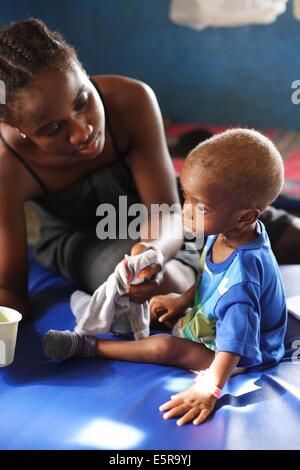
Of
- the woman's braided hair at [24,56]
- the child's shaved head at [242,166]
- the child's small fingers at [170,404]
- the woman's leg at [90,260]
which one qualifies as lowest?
the woman's leg at [90,260]

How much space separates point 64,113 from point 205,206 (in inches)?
15.6

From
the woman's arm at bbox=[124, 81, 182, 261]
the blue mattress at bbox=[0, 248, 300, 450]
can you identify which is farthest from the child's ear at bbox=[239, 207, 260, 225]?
the woman's arm at bbox=[124, 81, 182, 261]

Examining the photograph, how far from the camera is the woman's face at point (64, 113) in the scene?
1371 mm

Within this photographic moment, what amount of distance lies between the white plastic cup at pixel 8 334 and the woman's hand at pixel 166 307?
0.35 meters

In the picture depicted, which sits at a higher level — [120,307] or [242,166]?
[242,166]

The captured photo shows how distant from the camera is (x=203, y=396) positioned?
1.21 m

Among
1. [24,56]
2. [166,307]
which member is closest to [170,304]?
[166,307]

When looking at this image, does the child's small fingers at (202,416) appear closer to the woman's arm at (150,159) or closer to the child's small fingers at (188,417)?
the child's small fingers at (188,417)

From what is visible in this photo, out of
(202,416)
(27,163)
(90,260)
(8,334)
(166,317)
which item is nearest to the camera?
(202,416)

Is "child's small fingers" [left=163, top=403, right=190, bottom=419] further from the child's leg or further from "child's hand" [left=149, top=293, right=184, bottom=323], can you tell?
"child's hand" [left=149, top=293, right=184, bottom=323]

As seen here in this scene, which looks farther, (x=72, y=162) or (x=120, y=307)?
(x=72, y=162)

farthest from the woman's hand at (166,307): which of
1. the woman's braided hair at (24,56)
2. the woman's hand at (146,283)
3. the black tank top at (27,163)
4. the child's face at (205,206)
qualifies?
the woman's braided hair at (24,56)

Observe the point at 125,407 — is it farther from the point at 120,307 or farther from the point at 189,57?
the point at 189,57
